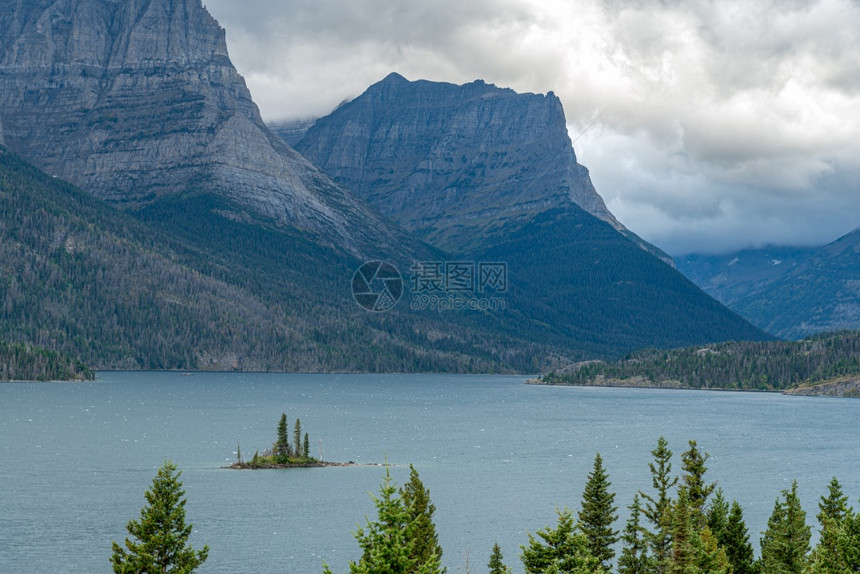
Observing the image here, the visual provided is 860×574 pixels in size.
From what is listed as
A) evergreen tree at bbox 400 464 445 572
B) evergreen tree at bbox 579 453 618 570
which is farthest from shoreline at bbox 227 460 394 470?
evergreen tree at bbox 579 453 618 570

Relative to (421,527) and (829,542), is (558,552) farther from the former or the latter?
(829,542)

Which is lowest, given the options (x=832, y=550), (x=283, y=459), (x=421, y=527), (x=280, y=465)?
(x=280, y=465)

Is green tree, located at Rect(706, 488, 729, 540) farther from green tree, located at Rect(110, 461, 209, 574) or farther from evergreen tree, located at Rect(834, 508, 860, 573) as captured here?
green tree, located at Rect(110, 461, 209, 574)

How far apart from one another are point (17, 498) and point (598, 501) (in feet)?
275

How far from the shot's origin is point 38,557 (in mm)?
97875

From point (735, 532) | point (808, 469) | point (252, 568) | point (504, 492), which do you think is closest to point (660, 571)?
point (735, 532)

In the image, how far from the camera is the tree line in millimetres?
42844

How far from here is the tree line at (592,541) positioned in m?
42.8

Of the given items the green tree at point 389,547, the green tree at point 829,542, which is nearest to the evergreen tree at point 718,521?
the green tree at point 829,542

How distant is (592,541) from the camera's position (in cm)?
7106

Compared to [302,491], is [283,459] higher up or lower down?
higher up

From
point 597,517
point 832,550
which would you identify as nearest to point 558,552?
point 597,517

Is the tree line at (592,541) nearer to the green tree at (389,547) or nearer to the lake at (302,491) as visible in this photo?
the green tree at (389,547)

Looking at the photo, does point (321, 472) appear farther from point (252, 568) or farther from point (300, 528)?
point (252, 568)
